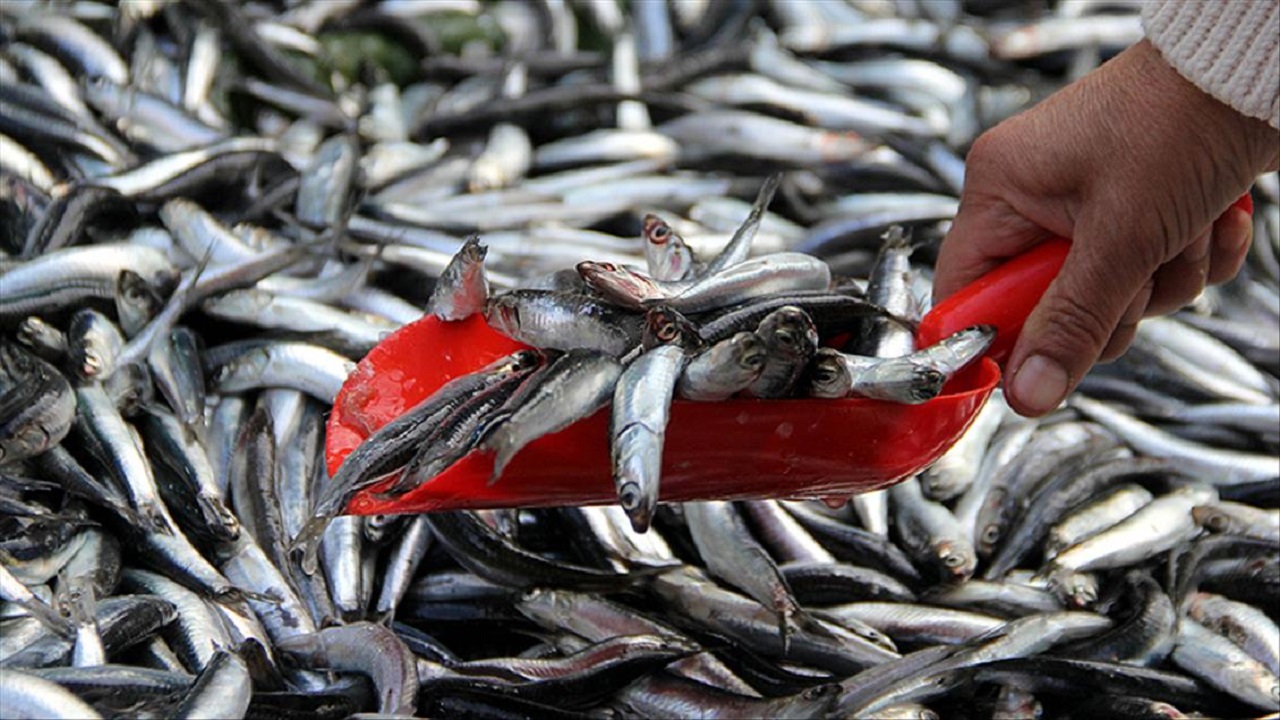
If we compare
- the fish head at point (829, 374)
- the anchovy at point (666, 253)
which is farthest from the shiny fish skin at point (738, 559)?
the fish head at point (829, 374)

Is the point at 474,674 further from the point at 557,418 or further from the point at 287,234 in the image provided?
the point at 287,234

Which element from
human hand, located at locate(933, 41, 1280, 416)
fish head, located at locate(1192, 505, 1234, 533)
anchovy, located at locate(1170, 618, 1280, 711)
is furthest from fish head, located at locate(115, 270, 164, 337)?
fish head, located at locate(1192, 505, 1234, 533)

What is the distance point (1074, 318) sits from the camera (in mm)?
2197

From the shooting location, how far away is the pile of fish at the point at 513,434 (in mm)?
2275

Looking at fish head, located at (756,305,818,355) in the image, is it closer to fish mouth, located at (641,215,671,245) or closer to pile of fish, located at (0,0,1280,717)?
pile of fish, located at (0,0,1280,717)

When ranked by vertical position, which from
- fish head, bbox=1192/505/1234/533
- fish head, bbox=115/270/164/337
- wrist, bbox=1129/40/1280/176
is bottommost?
fish head, bbox=1192/505/1234/533

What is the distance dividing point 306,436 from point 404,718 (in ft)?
3.12

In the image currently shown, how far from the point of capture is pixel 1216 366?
138 inches

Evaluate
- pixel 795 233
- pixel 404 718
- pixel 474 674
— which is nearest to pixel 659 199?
pixel 795 233

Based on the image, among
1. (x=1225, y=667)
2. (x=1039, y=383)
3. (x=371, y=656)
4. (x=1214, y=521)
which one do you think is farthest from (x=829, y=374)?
(x=1214, y=521)

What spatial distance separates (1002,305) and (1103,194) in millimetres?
287

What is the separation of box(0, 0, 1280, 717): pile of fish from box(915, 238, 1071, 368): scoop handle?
11 cm

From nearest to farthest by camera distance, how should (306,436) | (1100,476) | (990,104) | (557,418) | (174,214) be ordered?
(557,418), (306,436), (1100,476), (174,214), (990,104)

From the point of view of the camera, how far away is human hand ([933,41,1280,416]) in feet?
6.52
